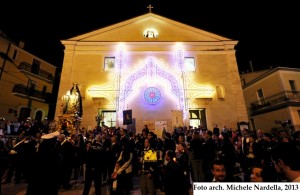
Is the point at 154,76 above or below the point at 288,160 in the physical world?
above

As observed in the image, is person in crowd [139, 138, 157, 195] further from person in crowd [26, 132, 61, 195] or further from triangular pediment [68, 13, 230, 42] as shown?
triangular pediment [68, 13, 230, 42]

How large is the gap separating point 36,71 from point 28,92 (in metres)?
3.55

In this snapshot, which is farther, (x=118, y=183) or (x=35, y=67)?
(x=35, y=67)

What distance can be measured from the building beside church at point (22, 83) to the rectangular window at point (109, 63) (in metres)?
13.0

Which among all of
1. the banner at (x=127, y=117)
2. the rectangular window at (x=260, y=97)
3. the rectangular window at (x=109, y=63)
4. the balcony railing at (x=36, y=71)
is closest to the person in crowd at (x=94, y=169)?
the banner at (x=127, y=117)

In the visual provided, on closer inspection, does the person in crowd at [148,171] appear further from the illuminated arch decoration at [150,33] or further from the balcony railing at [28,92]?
the balcony railing at [28,92]

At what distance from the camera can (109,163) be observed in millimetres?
6602

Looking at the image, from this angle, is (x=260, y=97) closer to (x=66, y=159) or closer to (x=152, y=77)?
(x=152, y=77)

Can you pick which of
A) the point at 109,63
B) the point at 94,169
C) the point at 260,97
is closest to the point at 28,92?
the point at 109,63

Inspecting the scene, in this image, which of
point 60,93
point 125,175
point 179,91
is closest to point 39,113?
point 60,93

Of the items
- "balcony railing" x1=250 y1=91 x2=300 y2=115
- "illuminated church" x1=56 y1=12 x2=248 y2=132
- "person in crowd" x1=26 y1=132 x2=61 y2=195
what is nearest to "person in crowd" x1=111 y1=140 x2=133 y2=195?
"person in crowd" x1=26 y1=132 x2=61 y2=195

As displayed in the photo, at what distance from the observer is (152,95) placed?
53.0 feet

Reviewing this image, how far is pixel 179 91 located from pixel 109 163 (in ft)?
36.1

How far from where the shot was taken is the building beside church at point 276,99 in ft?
66.3
